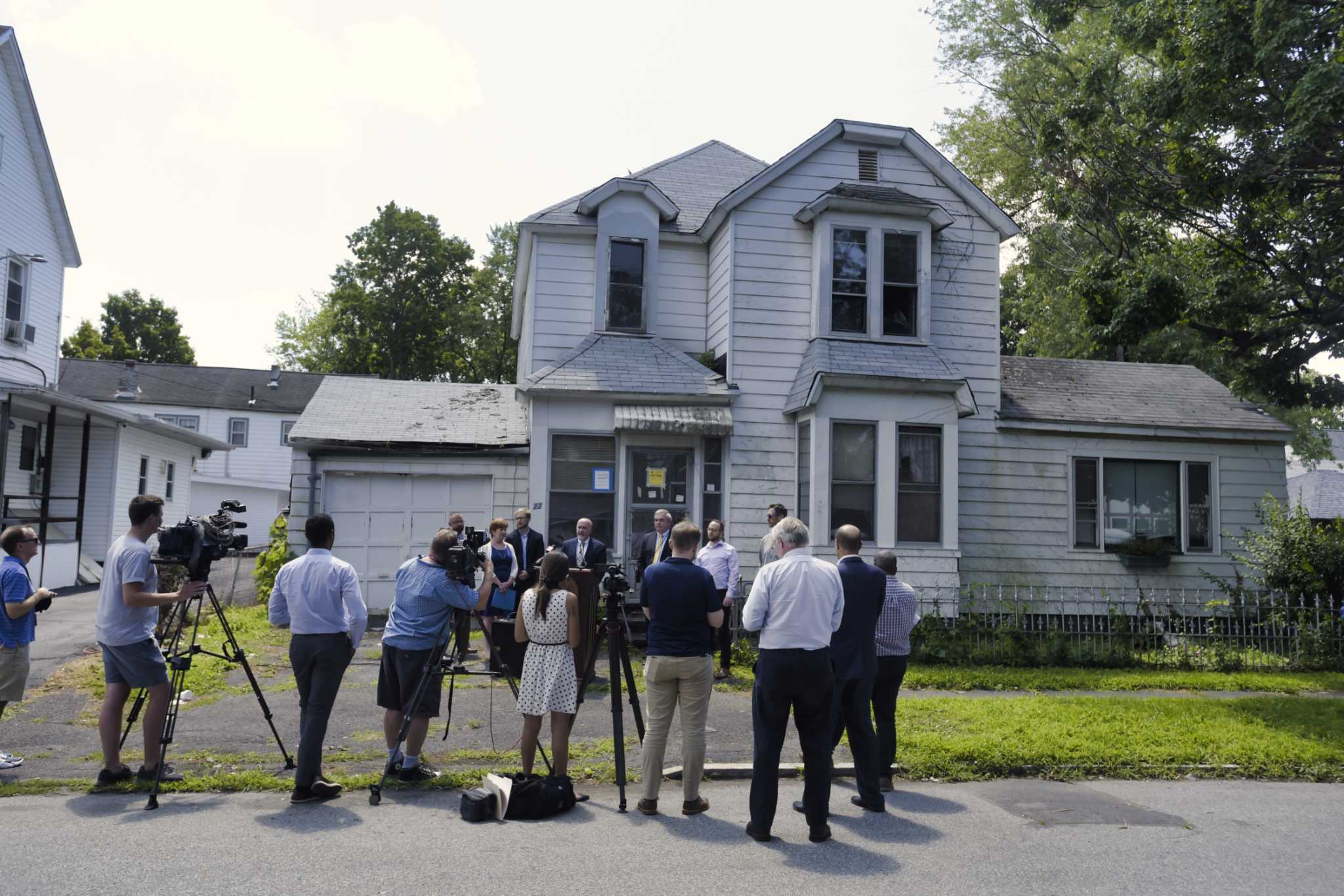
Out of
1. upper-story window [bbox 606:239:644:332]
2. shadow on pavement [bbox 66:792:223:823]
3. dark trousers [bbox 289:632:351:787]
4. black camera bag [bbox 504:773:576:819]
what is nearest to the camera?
shadow on pavement [bbox 66:792:223:823]

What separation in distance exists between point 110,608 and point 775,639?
4630 millimetres

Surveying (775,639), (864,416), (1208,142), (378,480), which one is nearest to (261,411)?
(378,480)

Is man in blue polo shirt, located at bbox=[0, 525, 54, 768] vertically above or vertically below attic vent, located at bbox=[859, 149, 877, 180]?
below

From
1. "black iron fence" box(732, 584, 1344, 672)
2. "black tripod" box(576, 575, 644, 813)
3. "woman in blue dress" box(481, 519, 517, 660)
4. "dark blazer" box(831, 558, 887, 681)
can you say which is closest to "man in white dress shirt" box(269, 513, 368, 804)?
"black tripod" box(576, 575, 644, 813)

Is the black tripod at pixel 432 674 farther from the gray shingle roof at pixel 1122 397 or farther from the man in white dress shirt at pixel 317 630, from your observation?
the gray shingle roof at pixel 1122 397

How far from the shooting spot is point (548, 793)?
6488mm

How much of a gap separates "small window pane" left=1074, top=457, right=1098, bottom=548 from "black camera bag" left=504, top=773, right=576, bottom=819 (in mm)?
11667

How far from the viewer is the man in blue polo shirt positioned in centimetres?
721

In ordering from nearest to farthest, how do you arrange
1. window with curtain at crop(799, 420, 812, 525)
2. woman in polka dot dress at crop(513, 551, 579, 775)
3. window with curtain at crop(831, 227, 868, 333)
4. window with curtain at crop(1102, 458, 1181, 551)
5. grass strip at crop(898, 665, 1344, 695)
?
woman in polka dot dress at crop(513, 551, 579, 775) → grass strip at crop(898, 665, 1344, 695) → window with curtain at crop(799, 420, 812, 525) → window with curtain at crop(831, 227, 868, 333) → window with curtain at crop(1102, 458, 1181, 551)

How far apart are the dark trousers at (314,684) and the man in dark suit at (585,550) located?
500 cm

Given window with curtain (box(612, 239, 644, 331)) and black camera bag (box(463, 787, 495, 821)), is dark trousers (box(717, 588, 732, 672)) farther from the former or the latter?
window with curtain (box(612, 239, 644, 331))

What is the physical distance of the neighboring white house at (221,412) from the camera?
1588 inches

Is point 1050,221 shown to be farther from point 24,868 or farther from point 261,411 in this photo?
point 261,411

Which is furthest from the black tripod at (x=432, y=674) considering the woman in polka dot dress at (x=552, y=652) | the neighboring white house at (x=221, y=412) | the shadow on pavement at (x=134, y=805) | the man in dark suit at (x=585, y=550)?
the neighboring white house at (x=221, y=412)
